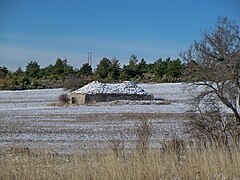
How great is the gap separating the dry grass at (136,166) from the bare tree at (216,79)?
565 centimetres

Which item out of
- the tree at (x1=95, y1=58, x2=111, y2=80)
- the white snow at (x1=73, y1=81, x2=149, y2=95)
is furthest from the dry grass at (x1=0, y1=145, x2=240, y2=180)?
the tree at (x1=95, y1=58, x2=111, y2=80)

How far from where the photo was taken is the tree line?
91.2m

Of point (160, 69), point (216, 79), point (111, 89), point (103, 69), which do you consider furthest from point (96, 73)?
point (216, 79)

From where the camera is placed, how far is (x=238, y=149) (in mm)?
10031

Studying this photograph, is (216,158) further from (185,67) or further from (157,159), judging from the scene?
(185,67)

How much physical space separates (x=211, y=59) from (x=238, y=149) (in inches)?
285

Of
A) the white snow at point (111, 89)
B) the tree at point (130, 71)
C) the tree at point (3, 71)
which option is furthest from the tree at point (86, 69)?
the white snow at point (111, 89)

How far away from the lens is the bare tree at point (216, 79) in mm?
15445

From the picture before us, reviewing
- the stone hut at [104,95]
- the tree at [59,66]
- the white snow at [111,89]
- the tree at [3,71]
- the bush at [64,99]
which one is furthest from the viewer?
the tree at [59,66]

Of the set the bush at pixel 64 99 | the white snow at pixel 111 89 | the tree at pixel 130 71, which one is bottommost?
the bush at pixel 64 99

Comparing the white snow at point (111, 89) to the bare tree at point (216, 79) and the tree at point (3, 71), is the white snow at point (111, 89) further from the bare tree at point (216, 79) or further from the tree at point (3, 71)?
the tree at point (3, 71)

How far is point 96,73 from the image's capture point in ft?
326

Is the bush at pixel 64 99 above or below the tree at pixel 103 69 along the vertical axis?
below

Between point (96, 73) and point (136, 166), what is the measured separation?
9083 cm
